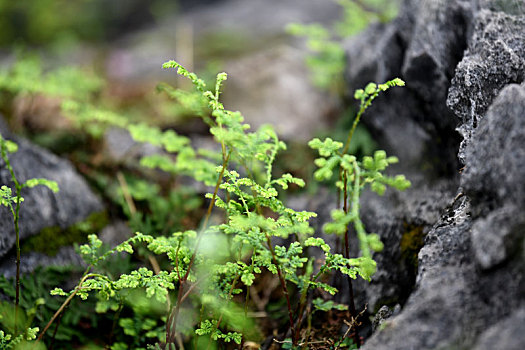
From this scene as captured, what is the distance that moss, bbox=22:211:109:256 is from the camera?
10.8 ft

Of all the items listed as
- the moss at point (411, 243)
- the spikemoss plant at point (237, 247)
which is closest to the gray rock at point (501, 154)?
the spikemoss plant at point (237, 247)

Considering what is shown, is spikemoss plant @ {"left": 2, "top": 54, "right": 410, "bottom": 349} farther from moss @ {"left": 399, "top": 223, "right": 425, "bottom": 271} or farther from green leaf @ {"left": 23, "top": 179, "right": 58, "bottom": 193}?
moss @ {"left": 399, "top": 223, "right": 425, "bottom": 271}

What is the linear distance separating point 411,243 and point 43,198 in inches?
123

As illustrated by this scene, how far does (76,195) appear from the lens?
12.7ft

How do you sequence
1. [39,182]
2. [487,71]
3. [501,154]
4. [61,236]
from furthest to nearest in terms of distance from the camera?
[61,236], [487,71], [39,182], [501,154]

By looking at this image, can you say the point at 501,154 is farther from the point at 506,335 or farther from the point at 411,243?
the point at 411,243

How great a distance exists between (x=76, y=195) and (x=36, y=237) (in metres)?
0.63

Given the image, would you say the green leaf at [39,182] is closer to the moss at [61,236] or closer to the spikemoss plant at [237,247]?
the spikemoss plant at [237,247]

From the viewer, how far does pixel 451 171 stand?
3236 mm

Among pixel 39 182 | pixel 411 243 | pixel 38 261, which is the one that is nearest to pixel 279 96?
pixel 411 243

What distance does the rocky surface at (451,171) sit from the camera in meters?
1.75

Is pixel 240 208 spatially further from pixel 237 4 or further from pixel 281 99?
pixel 237 4

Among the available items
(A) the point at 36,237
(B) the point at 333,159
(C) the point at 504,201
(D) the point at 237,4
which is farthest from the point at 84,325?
(D) the point at 237,4

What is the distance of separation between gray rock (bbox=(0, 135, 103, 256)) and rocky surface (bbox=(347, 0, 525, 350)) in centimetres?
266
